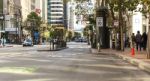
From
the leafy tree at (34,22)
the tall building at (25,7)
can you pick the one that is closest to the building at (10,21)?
the leafy tree at (34,22)

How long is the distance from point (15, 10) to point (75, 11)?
84012 millimetres

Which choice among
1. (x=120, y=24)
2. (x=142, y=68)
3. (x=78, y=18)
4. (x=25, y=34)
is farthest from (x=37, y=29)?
(x=142, y=68)

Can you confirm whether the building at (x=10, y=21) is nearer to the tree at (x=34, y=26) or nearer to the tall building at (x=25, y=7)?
the tree at (x=34, y=26)

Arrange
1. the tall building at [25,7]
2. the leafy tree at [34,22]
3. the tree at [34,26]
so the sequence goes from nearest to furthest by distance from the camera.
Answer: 1. the tree at [34,26]
2. the leafy tree at [34,22]
3. the tall building at [25,7]

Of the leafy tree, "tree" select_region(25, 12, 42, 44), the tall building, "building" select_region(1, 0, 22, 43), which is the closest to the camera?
"building" select_region(1, 0, 22, 43)

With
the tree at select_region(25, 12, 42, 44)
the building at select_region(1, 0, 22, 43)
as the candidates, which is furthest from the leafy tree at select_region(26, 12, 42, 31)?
the building at select_region(1, 0, 22, 43)

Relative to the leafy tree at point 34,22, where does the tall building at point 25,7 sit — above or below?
above

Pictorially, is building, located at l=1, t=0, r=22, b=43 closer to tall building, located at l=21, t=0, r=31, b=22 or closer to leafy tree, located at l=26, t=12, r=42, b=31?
leafy tree, located at l=26, t=12, r=42, b=31

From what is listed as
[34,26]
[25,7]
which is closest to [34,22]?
[34,26]

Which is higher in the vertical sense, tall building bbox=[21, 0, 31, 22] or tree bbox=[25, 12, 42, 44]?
tall building bbox=[21, 0, 31, 22]

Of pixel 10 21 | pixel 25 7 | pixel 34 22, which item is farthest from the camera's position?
pixel 25 7

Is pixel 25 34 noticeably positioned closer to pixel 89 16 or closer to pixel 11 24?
pixel 11 24

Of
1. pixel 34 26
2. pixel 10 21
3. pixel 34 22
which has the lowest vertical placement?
pixel 34 26

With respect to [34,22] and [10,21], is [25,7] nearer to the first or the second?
[34,22]
